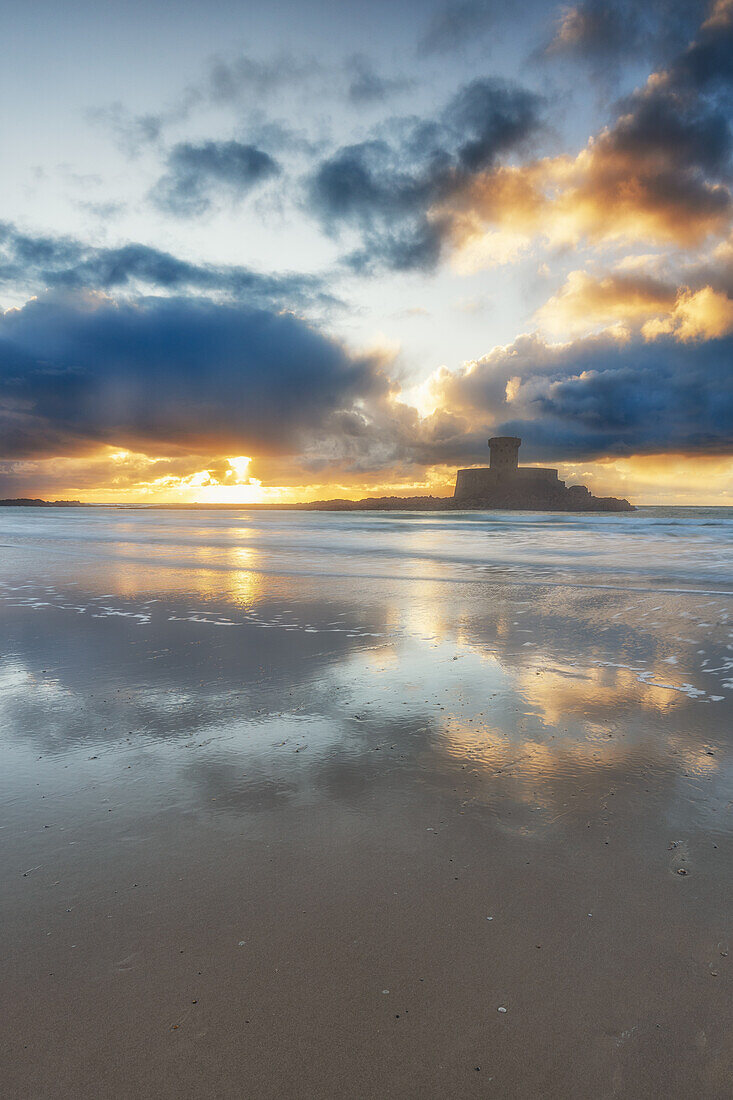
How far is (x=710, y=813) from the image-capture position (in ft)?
10.8

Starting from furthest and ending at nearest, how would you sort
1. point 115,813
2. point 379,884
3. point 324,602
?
point 324,602, point 115,813, point 379,884

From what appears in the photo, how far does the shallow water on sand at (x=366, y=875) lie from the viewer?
6.16 feet

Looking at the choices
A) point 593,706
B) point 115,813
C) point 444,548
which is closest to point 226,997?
point 115,813

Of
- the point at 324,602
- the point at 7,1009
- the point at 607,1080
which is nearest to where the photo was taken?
the point at 607,1080

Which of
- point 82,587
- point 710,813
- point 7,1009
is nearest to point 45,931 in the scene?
point 7,1009

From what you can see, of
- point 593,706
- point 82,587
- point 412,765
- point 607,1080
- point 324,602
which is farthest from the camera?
point 82,587

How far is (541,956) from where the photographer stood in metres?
2.24

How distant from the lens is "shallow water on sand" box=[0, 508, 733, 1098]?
1.88m

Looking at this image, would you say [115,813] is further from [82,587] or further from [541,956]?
[82,587]

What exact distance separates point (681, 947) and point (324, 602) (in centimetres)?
851

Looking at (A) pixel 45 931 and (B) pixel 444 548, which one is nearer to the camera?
(A) pixel 45 931

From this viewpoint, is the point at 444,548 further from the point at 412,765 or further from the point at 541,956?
the point at 541,956

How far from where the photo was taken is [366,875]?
2.73 m

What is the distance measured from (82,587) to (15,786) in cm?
943
